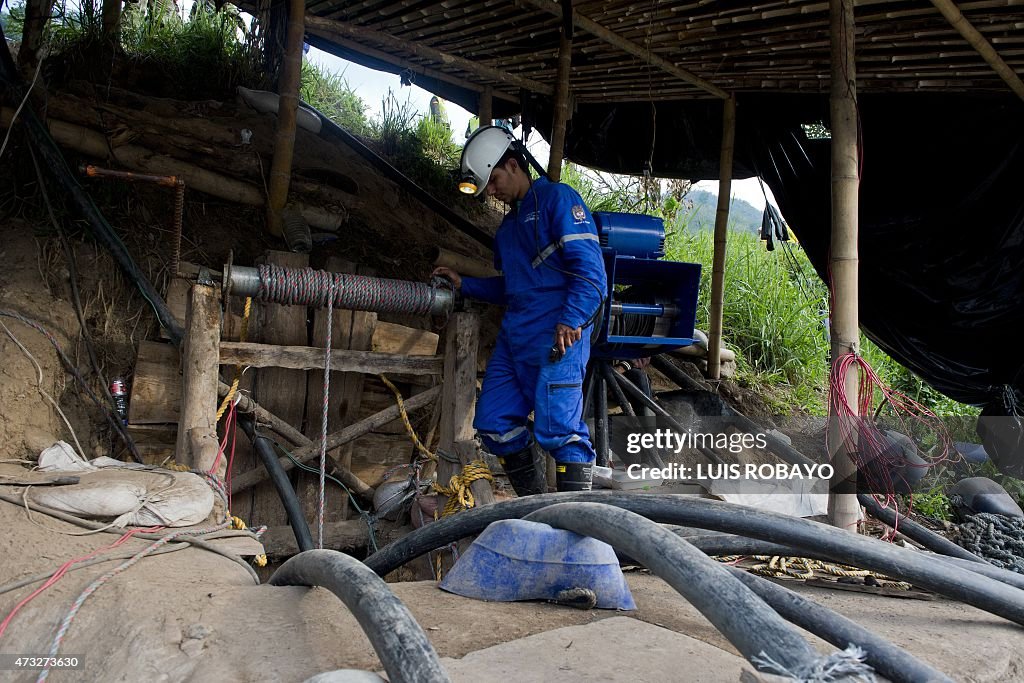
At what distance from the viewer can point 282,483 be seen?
12.4 ft

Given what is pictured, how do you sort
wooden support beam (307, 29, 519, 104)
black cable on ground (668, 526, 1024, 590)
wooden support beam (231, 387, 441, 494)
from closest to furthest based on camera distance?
black cable on ground (668, 526, 1024, 590) < wooden support beam (231, 387, 441, 494) < wooden support beam (307, 29, 519, 104)

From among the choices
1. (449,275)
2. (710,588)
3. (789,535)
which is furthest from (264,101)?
(710,588)

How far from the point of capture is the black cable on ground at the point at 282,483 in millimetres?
3717

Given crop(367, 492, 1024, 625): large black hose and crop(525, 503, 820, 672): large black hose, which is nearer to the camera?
crop(525, 503, 820, 672): large black hose

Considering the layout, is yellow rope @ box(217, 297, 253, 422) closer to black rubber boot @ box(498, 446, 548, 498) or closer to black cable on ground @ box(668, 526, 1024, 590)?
black rubber boot @ box(498, 446, 548, 498)

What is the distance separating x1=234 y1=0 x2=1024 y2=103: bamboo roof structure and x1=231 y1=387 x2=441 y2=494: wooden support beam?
9.47 ft

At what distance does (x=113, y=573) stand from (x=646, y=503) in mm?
1683

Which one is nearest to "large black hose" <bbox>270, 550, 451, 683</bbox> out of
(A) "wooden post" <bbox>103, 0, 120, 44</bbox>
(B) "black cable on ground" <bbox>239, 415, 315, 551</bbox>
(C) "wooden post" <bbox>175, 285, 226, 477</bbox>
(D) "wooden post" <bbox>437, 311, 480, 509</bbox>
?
(C) "wooden post" <bbox>175, 285, 226, 477</bbox>

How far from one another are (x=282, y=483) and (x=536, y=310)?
1651 mm

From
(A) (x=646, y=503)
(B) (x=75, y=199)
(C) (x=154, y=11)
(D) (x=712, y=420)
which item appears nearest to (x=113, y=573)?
(A) (x=646, y=503)

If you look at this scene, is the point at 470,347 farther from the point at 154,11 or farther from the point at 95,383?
the point at 154,11

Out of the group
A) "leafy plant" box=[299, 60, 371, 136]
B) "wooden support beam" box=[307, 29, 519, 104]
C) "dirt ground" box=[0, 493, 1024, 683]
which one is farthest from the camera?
"leafy plant" box=[299, 60, 371, 136]

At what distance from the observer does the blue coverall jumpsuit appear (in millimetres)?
3727

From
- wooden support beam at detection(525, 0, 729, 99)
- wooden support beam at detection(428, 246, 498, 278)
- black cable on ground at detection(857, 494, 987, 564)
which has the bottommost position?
black cable on ground at detection(857, 494, 987, 564)
